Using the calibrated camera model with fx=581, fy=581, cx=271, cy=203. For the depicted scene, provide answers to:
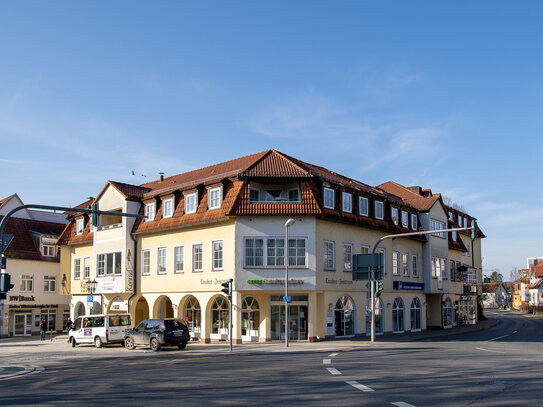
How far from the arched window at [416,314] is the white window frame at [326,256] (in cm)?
1318

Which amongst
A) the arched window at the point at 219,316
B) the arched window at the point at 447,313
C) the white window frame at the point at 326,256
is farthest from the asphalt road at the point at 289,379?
the arched window at the point at 447,313

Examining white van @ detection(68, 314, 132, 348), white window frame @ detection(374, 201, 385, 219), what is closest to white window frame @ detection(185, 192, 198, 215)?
white van @ detection(68, 314, 132, 348)

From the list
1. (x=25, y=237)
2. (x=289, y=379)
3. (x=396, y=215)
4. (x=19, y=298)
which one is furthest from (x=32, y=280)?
(x=289, y=379)

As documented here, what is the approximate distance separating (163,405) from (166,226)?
2597cm

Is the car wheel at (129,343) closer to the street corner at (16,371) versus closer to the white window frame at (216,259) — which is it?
the white window frame at (216,259)

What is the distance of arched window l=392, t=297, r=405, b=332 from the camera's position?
42919 millimetres

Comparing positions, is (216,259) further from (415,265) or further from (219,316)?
(415,265)

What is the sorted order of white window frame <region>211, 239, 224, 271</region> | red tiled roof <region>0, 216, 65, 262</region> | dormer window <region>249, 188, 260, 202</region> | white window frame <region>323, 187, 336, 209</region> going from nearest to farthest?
dormer window <region>249, 188, 260, 202</region> < white window frame <region>211, 239, 224, 271</region> < white window frame <region>323, 187, 336, 209</region> < red tiled roof <region>0, 216, 65, 262</region>

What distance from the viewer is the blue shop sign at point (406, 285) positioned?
4247 cm

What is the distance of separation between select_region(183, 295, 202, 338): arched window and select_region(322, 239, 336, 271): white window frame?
351 inches

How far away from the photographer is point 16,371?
69.9ft

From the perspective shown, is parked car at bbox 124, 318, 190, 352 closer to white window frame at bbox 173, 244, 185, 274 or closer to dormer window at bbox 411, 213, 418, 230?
white window frame at bbox 173, 244, 185, 274

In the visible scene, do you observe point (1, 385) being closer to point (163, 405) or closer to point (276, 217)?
point (163, 405)

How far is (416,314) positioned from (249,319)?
57.7 ft
